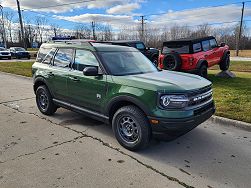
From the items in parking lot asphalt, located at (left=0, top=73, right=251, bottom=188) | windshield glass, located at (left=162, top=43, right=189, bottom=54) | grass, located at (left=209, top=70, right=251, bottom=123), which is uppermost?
windshield glass, located at (left=162, top=43, right=189, bottom=54)

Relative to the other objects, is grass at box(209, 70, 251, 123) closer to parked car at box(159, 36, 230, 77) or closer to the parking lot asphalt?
the parking lot asphalt

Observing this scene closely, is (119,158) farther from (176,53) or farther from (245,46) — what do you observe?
(245,46)

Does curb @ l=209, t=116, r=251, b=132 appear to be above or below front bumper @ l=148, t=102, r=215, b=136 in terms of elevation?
below

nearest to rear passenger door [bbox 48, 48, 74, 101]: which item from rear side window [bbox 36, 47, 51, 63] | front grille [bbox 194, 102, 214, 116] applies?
rear side window [bbox 36, 47, 51, 63]

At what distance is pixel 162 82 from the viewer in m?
3.96

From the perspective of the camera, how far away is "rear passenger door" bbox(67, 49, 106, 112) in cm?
454

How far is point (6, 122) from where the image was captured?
222 inches

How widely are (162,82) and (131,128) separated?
0.95 metres

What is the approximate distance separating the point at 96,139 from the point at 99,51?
1.70m

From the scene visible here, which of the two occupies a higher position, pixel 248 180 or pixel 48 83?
pixel 48 83

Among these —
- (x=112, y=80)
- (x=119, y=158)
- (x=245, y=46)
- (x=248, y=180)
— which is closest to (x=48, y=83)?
(x=112, y=80)

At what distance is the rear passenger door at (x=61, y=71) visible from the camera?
207 inches

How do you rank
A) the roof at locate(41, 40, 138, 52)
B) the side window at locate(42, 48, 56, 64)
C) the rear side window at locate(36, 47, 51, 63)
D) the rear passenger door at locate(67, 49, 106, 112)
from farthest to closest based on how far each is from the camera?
the rear side window at locate(36, 47, 51, 63) < the side window at locate(42, 48, 56, 64) < the roof at locate(41, 40, 138, 52) < the rear passenger door at locate(67, 49, 106, 112)

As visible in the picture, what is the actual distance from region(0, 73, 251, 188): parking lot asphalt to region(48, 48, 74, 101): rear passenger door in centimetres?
70
